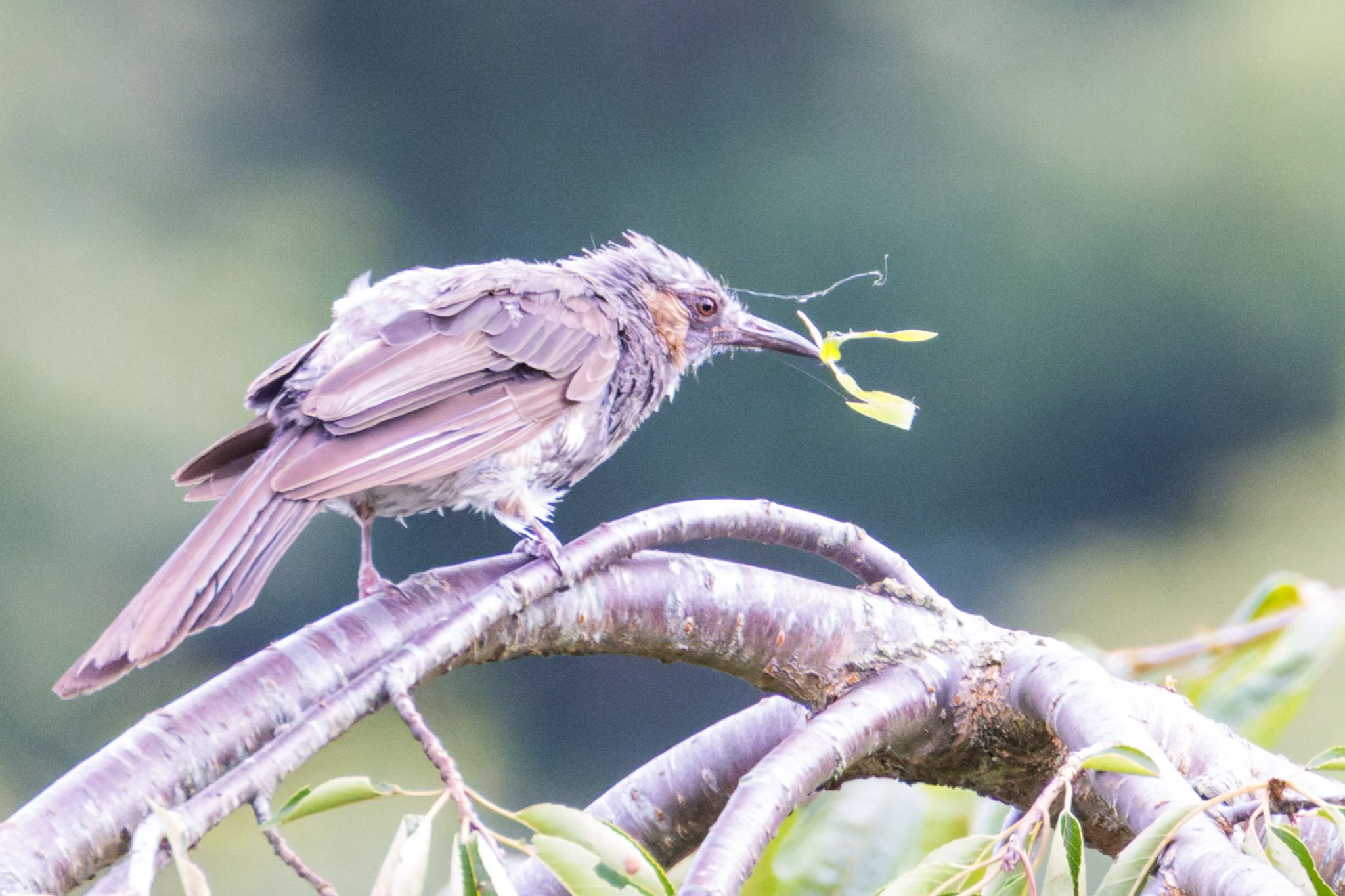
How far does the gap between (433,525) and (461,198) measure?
2.01m

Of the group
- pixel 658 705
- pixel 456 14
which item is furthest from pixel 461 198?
pixel 658 705

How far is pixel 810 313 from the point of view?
20.1ft

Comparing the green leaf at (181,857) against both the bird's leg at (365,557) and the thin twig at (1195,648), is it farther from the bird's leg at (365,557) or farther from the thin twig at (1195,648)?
the thin twig at (1195,648)

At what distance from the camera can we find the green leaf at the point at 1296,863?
3.09 feet

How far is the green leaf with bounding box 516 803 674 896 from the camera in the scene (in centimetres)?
89

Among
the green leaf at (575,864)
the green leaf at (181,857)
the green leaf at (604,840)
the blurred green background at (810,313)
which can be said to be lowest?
the green leaf at (181,857)

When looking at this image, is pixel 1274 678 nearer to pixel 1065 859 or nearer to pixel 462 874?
pixel 1065 859

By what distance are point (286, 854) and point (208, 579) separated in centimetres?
62

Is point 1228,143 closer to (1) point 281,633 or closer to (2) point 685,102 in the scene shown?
(2) point 685,102

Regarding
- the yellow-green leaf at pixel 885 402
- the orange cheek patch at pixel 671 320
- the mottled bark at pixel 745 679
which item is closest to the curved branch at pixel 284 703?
the mottled bark at pixel 745 679

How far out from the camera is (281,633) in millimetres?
6512

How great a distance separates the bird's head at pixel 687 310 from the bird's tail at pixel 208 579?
3.07ft

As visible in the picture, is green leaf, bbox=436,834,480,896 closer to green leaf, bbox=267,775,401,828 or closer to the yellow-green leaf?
green leaf, bbox=267,775,401,828

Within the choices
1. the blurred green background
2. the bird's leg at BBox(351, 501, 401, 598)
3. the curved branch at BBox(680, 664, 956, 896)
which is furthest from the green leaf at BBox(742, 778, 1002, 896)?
the blurred green background
